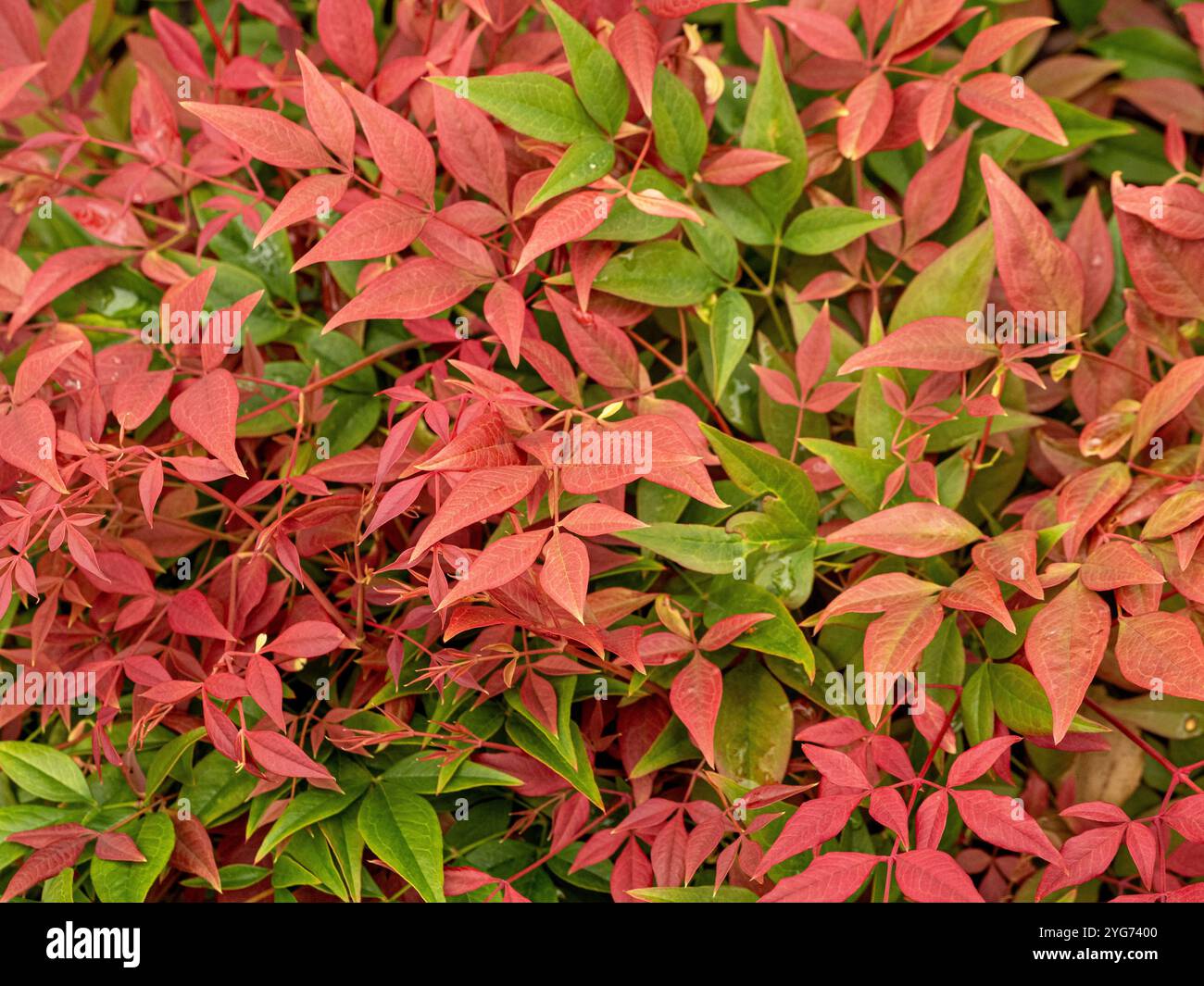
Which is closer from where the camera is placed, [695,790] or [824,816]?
[824,816]

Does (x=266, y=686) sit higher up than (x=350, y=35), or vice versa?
(x=350, y=35)

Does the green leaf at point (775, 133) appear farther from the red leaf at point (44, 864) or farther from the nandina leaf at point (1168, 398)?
the red leaf at point (44, 864)

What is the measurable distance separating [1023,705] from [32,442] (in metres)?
0.70

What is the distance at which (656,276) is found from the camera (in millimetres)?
779

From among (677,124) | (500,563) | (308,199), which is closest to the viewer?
(500,563)

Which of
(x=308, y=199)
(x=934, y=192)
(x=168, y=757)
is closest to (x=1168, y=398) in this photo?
(x=934, y=192)

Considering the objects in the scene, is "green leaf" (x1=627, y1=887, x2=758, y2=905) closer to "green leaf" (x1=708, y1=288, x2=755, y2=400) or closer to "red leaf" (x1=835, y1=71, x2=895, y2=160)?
"green leaf" (x1=708, y1=288, x2=755, y2=400)

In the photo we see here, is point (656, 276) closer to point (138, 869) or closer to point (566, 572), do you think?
point (566, 572)

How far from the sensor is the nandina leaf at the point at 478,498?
562mm

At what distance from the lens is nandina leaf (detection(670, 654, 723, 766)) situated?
65 cm
